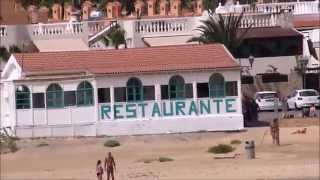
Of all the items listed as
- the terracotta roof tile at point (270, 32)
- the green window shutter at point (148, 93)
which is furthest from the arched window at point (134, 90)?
the terracotta roof tile at point (270, 32)

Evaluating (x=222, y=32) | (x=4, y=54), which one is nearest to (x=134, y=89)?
(x=4, y=54)

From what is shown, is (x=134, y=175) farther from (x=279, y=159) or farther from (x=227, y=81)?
(x=227, y=81)

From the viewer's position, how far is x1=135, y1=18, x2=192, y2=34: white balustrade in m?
54.5

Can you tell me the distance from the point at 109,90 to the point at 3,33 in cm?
965

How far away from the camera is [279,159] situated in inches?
1487

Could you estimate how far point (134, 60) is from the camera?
46562 millimetres

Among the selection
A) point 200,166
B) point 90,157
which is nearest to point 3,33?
point 90,157

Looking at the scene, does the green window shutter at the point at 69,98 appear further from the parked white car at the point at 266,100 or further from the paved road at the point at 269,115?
the parked white car at the point at 266,100

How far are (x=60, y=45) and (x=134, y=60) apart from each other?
25.5ft

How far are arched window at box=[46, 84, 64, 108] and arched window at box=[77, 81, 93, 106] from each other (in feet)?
2.45

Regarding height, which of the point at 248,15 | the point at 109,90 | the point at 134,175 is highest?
the point at 248,15

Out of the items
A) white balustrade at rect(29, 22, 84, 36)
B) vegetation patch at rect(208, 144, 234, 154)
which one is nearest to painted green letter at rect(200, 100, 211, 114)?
vegetation patch at rect(208, 144, 234, 154)

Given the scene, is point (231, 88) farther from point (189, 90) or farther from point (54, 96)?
point (54, 96)

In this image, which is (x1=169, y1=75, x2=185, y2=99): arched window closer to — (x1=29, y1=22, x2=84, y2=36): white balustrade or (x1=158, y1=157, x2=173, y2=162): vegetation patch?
(x1=158, y1=157, x2=173, y2=162): vegetation patch
